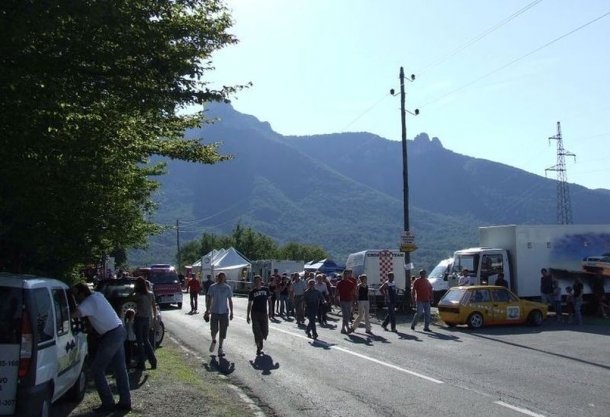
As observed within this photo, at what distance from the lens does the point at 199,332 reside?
68.0ft

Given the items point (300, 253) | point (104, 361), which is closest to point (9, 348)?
point (104, 361)

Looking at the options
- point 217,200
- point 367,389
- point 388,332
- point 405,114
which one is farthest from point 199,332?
point 217,200

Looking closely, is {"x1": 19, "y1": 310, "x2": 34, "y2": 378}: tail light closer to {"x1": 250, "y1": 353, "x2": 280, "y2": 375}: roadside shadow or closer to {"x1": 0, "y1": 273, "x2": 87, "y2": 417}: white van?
{"x1": 0, "y1": 273, "x2": 87, "y2": 417}: white van

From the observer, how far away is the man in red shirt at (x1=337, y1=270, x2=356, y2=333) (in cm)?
2030

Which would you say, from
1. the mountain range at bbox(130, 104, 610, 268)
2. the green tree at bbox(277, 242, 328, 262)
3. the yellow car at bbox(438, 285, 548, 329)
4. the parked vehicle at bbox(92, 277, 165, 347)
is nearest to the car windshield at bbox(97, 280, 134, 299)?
the parked vehicle at bbox(92, 277, 165, 347)

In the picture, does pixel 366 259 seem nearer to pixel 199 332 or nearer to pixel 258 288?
pixel 199 332

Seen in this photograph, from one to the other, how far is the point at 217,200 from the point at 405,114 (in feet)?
501

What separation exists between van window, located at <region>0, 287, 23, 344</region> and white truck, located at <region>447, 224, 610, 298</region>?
2162 centimetres

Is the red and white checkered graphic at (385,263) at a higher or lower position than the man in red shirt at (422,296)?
higher

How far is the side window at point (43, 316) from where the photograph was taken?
696 cm

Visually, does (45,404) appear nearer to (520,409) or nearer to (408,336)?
(520,409)

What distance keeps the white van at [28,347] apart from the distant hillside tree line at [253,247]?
93.6m

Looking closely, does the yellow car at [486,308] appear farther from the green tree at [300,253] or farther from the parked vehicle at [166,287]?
the green tree at [300,253]

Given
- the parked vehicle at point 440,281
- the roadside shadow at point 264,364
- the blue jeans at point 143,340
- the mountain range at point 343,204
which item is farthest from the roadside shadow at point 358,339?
the mountain range at point 343,204
